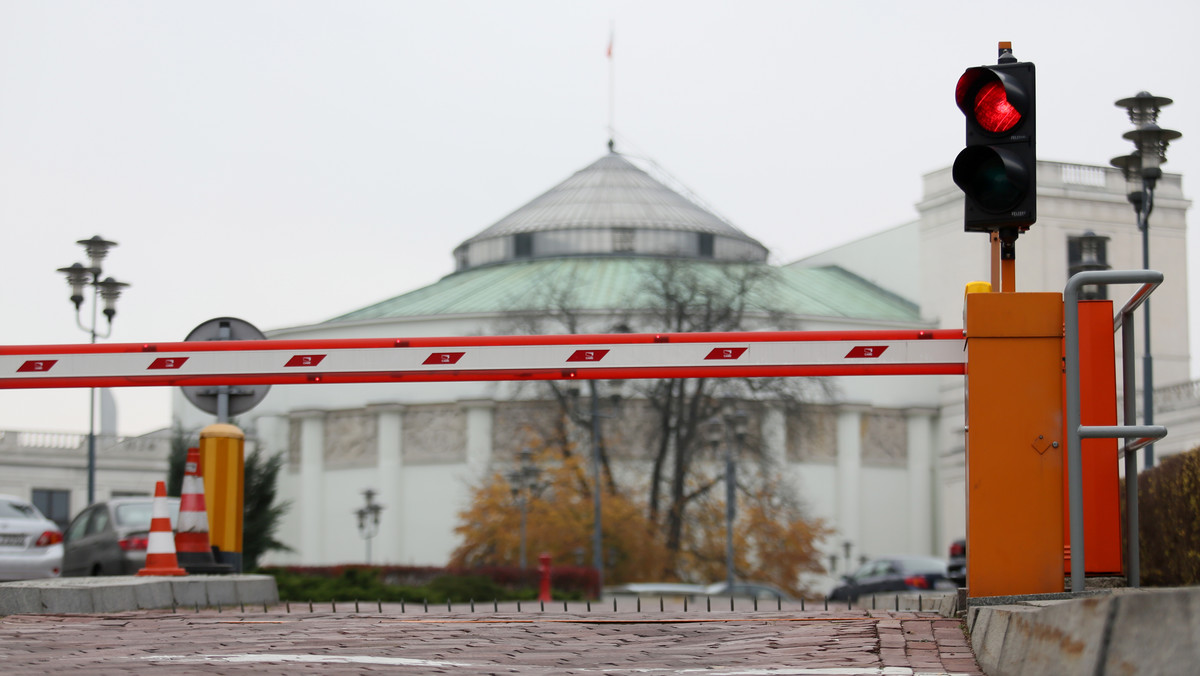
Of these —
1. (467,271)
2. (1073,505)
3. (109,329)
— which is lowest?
(1073,505)

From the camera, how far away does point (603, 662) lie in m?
7.43

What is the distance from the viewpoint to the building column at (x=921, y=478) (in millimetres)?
78625

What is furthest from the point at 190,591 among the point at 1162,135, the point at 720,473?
the point at 720,473

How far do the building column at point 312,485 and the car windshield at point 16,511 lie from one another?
6065 centimetres

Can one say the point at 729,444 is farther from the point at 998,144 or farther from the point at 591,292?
the point at 998,144

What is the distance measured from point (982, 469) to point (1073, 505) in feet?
1.72

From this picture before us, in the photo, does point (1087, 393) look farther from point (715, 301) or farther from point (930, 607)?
point (715, 301)

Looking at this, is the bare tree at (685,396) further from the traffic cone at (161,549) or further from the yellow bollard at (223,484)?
the traffic cone at (161,549)

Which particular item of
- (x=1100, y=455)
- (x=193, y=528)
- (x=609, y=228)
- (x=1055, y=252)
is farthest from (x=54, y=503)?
(x=1100, y=455)

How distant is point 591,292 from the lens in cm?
8094

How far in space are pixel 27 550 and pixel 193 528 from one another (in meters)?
5.17

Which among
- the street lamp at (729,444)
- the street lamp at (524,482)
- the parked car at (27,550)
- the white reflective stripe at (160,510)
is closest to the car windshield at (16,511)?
the parked car at (27,550)

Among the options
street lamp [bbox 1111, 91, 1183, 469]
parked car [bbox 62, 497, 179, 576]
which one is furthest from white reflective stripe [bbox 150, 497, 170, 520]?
street lamp [bbox 1111, 91, 1183, 469]

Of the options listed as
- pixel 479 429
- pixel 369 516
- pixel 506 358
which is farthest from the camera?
pixel 369 516
